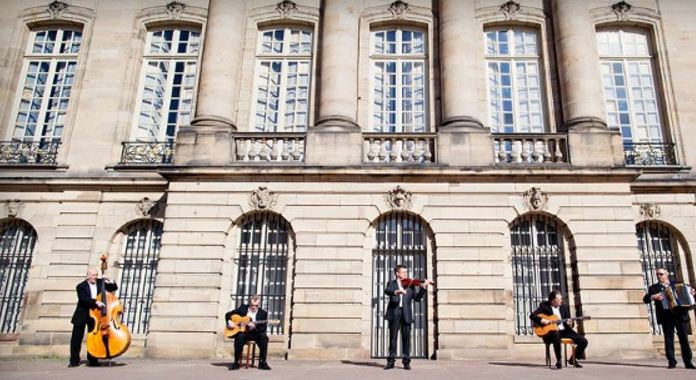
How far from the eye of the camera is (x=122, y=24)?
626 inches

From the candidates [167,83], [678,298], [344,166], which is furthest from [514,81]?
[167,83]

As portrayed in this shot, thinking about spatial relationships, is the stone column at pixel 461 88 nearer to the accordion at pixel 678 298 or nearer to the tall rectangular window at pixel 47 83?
the accordion at pixel 678 298

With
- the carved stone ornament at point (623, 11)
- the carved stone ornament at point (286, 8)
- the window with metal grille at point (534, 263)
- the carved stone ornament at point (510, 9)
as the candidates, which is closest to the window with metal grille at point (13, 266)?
the carved stone ornament at point (286, 8)

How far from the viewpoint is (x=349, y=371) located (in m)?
8.80

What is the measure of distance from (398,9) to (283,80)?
3752mm

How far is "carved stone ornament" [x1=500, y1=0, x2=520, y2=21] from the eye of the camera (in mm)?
15422

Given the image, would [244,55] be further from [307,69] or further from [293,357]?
[293,357]

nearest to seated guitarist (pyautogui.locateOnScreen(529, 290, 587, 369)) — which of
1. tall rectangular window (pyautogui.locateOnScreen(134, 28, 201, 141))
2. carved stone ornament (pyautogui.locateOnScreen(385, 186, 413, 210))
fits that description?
carved stone ornament (pyautogui.locateOnScreen(385, 186, 413, 210))

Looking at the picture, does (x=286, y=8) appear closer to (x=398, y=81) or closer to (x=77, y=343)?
(x=398, y=81)

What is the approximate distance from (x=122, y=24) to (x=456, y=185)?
34.5ft

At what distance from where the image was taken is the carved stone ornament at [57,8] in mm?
16125

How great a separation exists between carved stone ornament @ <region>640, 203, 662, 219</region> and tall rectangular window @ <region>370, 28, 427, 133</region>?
5.65m

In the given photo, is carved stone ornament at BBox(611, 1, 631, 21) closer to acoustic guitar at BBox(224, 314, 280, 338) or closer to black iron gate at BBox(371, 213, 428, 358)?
black iron gate at BBox(371, 213, 428, 358)

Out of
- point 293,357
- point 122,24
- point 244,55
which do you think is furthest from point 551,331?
point 122,24
